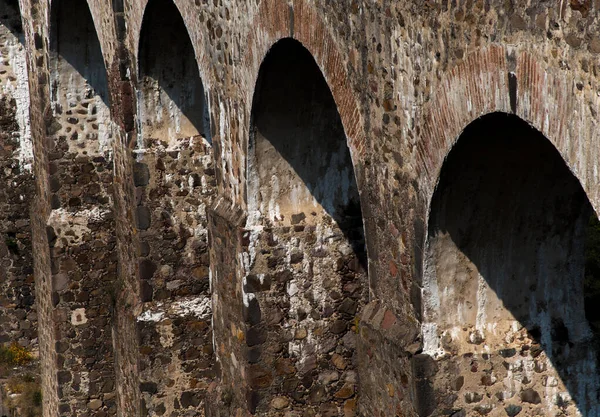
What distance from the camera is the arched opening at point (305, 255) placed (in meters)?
6.75

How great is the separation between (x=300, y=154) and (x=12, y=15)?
7.97 metres

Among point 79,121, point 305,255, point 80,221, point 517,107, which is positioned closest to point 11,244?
point 80,221

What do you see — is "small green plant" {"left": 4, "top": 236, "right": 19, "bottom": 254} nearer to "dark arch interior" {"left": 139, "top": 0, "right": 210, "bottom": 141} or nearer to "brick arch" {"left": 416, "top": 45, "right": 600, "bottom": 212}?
"dark arch interior" {"left": 139, "top": 0, "right": 210, "bottom": 141}

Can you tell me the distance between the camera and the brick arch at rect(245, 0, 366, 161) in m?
5.28

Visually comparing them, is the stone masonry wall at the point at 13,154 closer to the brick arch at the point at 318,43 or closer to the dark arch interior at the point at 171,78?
the dark arch interior at the point at 171,78

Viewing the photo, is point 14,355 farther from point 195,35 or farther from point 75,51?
point 195,35

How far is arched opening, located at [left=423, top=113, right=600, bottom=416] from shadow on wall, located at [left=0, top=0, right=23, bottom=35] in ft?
32.8

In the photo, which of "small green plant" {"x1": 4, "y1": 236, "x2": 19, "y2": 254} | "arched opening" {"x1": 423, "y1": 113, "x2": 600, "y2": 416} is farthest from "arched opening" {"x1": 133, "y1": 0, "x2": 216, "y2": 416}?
"small green plant" {"x1": 4, "y1": 236, "x2": 19, "y2": 254}

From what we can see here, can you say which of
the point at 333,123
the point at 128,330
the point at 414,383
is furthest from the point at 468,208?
the point at 128,330

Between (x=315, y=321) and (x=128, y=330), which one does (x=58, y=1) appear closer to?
(x=128, y=330)

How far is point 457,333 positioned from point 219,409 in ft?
9.66

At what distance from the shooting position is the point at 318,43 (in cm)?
546

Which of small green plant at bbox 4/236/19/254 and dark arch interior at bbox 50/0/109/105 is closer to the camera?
dark arch interior at bbox 50/0/109/105

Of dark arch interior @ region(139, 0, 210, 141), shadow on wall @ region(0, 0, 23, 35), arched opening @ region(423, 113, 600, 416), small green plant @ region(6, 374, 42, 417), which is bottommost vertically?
small green plant @ region(6, 374, 42, 417)
